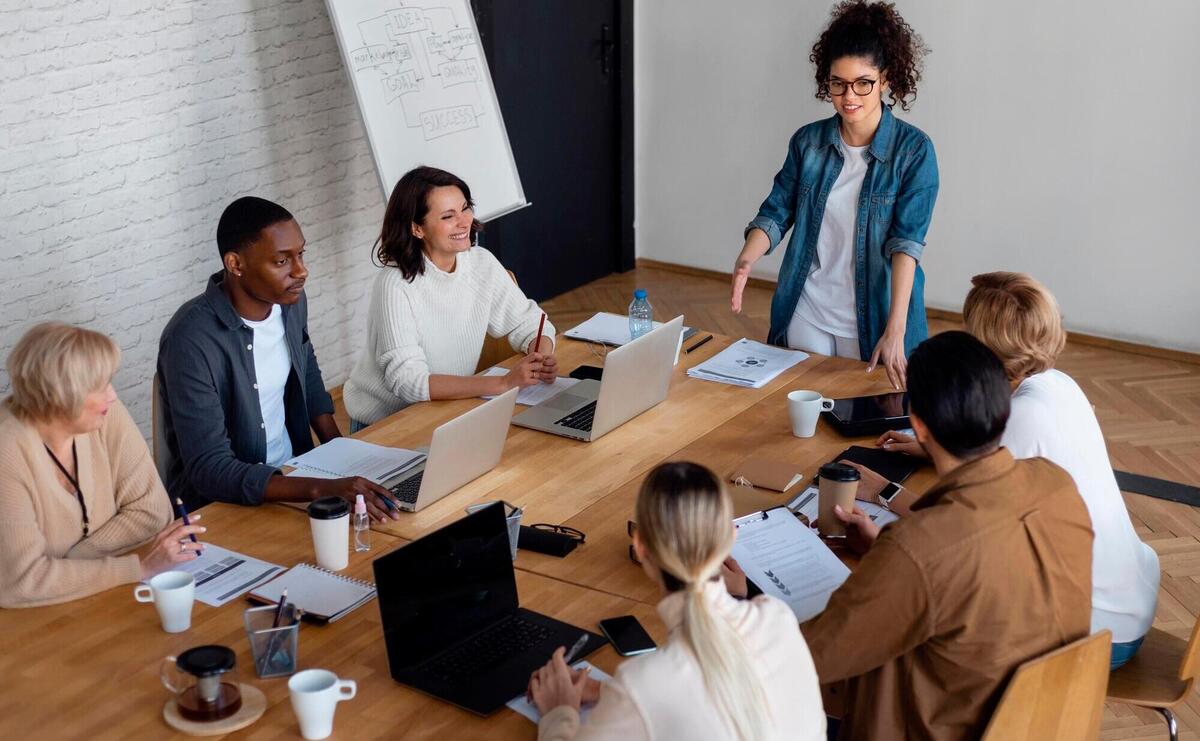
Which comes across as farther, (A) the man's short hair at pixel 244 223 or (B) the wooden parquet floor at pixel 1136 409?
(B) the wooden parquet floor at pixel 1136 409

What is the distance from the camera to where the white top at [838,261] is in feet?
12.2

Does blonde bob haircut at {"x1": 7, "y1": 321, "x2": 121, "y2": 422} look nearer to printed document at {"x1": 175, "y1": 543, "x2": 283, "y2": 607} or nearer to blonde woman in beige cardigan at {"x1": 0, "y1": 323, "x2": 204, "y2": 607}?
blonde woman in beige cardigan at {"x1": 0, "y1": 323, "x2": 204, "y2": 607}

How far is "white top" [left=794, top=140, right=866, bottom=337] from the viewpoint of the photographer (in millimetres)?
3705

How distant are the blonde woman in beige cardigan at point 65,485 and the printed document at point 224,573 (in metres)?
0.04

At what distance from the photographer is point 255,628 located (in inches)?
83.7

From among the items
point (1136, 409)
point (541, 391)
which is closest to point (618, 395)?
point (541, 391)

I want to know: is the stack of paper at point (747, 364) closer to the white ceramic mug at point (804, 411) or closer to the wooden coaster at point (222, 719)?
the white ceramic mug at point (804, 411)

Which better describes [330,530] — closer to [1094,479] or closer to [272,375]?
[272,375]

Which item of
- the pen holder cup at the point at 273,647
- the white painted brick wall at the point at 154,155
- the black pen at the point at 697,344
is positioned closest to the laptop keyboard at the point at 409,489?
the pen holder cup at the point at 273,647

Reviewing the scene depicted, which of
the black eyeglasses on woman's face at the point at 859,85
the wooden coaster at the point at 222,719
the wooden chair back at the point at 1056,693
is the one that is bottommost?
the wooden chair back at the point at 1056,693

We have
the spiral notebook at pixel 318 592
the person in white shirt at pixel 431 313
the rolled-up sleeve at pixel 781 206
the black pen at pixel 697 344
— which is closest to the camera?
the spiral notebook at pixel 318 592

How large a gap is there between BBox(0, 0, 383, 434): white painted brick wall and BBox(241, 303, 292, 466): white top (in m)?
1.49

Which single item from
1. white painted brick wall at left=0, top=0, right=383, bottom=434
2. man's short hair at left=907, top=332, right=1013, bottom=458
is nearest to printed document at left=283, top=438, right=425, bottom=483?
man's short hair at left=907, top=332, right=1013, bottom=458

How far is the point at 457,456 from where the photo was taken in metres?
2.71
